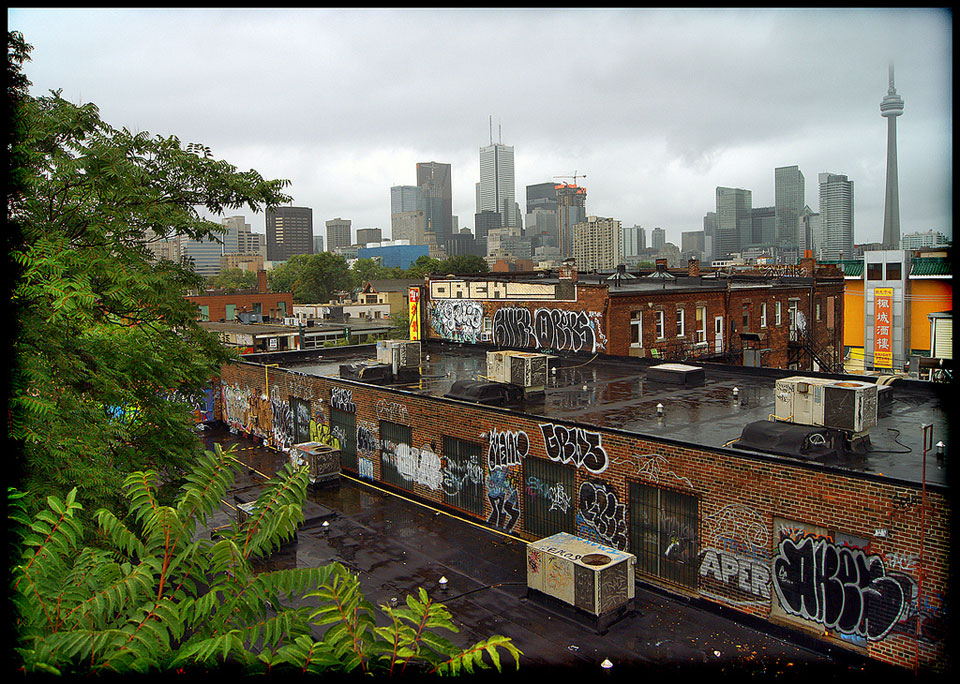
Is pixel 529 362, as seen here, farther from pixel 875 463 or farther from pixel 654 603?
pixel 875 463

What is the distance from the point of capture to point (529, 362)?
20266 mm

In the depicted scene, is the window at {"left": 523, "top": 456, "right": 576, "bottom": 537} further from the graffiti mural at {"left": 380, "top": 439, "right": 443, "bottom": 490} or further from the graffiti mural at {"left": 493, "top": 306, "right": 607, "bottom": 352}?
the graffiti mural at {"left": 493, "top": 306, "right": 607, "bottom": 352}

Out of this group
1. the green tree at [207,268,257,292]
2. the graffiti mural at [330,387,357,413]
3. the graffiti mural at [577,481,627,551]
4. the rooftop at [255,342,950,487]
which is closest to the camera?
the rooftop at [255,342,950,487]

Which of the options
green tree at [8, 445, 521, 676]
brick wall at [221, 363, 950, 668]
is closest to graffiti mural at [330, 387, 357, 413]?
brick wall at [221, 363, 950, 668]

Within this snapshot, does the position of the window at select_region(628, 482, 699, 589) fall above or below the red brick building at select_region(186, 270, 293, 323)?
below

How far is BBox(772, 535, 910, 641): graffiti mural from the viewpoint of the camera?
10.6 metres

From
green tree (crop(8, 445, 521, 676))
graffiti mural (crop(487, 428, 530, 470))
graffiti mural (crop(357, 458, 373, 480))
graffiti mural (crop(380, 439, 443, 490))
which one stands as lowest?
graffiti mural (crop(357, 458, 373, 480))

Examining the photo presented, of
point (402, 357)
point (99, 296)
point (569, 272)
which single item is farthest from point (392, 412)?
point (569, 272)

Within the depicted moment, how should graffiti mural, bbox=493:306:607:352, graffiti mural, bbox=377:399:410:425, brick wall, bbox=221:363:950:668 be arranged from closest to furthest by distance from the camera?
brick wall, bbox=221:363:950:668
graffiti mural, bbox=377:399:410:425
graffiti mural, bbox=493:306:607:352

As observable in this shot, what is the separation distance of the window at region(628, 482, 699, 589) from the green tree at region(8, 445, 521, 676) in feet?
32.3

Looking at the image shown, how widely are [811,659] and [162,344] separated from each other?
13028 millimetres

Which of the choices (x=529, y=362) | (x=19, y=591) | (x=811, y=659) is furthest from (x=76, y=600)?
(x=529, y=362)

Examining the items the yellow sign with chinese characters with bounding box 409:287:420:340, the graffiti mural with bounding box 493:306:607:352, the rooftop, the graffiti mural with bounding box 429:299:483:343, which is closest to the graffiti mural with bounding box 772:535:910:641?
Answer: the rooftop

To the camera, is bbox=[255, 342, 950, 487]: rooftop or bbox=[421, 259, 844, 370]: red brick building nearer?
bbox=[255, 342, 950, 487]: rooftop
